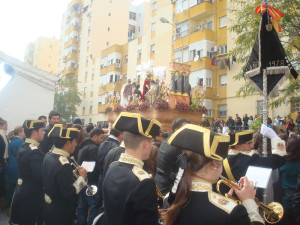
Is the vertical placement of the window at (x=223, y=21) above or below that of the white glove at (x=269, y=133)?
above

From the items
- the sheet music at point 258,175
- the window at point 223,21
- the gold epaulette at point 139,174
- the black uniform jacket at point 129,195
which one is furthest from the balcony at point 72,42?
the gold epaulette at point 139,174

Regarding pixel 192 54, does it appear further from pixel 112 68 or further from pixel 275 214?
pixel 275 214

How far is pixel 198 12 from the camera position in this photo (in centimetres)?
2678

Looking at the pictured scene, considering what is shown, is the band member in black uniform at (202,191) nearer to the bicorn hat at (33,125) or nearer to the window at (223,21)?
the bicorn hat at (33,125)

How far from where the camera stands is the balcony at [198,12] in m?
26.1

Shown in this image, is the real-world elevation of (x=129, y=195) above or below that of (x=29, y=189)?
above

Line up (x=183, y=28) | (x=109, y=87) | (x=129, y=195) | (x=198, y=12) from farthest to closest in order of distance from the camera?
(x=109, y=87) < (x=183, y=28) < (x=198, y=12) < (x=129, y=195)

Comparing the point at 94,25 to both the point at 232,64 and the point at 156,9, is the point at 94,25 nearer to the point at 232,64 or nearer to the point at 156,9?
the point at 156,9

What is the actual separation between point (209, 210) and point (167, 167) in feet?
6.11

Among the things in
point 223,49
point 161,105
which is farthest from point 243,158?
point 223,49

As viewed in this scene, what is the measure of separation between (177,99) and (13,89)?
8.47m

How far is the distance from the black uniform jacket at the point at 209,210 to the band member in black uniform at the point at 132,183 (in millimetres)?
360

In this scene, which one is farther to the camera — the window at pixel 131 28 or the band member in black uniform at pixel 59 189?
the window at pixel 131 28

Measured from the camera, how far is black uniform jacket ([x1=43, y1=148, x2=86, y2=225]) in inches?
145
